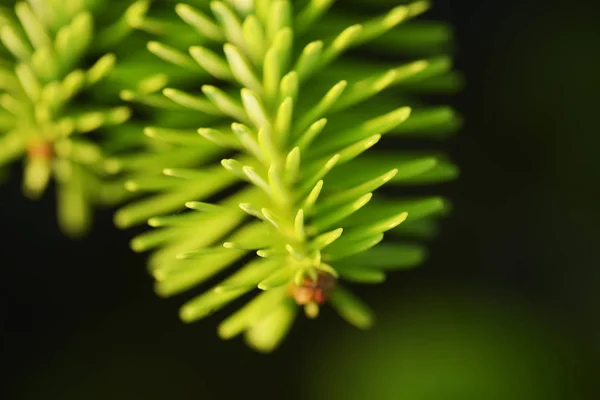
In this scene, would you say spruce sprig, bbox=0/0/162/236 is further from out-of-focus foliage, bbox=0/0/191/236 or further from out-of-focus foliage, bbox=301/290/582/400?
out-of-focus foliage, bbox=301/290/582/400

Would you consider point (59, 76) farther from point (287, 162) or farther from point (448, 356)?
point (448, 356)

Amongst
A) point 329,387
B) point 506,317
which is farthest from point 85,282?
point 506,317

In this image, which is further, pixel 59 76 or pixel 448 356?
pixel 448 356

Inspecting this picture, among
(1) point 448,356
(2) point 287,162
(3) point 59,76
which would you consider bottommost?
(1) point 448,356

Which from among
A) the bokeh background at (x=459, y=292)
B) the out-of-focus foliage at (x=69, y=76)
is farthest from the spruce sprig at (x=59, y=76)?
the bokeh background at (x=459, y=292)

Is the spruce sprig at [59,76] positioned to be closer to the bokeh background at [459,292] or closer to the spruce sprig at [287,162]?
the spruce sprig at [287,162]

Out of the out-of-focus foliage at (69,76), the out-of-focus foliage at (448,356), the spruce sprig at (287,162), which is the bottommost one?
the out-of-focus foliage at (448,356)

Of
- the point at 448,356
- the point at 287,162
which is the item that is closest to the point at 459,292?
the point at 448,356

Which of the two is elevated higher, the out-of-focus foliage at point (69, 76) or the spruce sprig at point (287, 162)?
the out-of-focus foliage at point (69, 76)
